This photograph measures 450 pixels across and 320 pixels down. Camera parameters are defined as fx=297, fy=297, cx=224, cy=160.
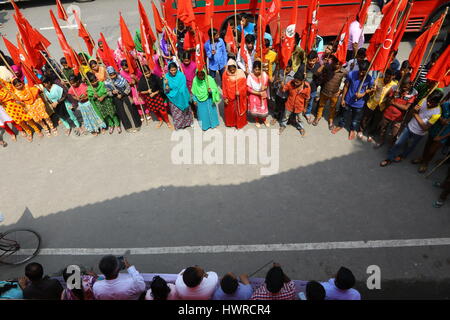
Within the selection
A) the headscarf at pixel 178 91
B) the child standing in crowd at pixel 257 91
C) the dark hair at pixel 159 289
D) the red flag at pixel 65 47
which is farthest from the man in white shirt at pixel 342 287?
the red flag at pixel 65 47

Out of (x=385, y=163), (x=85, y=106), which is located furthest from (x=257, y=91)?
(x=85, y=106)

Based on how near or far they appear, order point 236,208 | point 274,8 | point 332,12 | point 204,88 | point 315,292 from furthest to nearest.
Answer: point 332,12
point 204,88
point 274,8
point 236,208
point 315,292

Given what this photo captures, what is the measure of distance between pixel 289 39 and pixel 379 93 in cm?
197

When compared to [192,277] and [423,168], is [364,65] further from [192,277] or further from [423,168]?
[192,277]

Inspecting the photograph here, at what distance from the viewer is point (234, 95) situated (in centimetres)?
621

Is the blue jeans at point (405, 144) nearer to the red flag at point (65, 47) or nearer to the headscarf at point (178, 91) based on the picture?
the headscarf at point (178, 91)

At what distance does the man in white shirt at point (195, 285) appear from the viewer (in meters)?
3.22

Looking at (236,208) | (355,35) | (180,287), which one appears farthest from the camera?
(355,35)

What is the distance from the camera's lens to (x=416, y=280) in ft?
14.0

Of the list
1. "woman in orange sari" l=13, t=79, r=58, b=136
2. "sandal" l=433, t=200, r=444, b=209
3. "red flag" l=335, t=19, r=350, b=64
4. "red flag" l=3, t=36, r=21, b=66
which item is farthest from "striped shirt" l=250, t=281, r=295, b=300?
"red flag" l=3, t=36, r=21, b=66

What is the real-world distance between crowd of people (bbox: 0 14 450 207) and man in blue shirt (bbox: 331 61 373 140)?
2cm

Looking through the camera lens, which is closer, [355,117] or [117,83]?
[355,117]

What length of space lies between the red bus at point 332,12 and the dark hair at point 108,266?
24.0 feet

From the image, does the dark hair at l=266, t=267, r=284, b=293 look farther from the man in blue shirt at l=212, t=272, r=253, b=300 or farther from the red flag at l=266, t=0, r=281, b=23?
the red flag at l=266, t=0, r=281, b=23
